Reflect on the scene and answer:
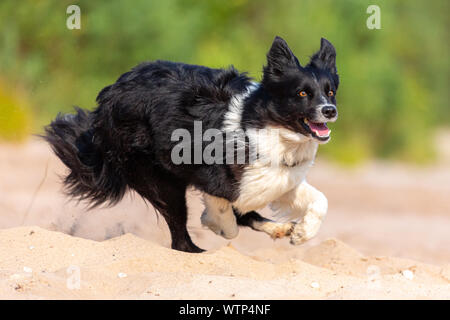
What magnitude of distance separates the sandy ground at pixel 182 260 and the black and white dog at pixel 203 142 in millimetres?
416

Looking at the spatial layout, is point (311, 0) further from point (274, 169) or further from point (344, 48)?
point (274, 169)

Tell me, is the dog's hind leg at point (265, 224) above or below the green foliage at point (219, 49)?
below

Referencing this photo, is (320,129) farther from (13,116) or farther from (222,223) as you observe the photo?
(13,116)

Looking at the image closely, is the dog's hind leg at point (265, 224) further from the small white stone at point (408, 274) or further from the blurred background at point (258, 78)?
the blurred background at point (258, 78)

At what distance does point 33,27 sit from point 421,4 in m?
14.1

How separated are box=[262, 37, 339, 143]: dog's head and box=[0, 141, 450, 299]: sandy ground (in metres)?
1.19

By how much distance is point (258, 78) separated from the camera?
1291cm

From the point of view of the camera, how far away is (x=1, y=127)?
45.0 ft

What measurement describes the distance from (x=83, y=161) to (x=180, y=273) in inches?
80.6

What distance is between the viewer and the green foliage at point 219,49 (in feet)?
52.1

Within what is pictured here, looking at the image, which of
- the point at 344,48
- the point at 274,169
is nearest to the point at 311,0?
the point at 344,48

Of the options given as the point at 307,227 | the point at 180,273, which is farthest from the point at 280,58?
the point at 180,273

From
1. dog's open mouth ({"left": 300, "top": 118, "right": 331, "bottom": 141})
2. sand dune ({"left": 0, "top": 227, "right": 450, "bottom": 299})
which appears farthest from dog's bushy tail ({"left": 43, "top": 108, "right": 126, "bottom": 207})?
dog's open mouth ({"left": 300, "top": 118, "right": 331, "bottom": 141})

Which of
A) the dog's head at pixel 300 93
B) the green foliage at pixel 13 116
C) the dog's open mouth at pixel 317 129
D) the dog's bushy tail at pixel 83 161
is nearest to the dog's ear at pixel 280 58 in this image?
the dog's head at pixel 300 93
